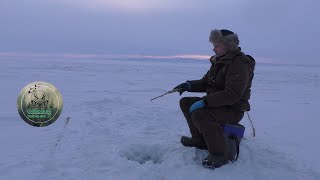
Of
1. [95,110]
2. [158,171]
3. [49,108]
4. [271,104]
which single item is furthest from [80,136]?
[271,104]

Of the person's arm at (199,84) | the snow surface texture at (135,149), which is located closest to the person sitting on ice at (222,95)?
the snow surface texture at (135,149)

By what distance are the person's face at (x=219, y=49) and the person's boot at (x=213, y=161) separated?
118 cm

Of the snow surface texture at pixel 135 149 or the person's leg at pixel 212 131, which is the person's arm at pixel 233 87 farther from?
the snow surface texture at pixel 135 149

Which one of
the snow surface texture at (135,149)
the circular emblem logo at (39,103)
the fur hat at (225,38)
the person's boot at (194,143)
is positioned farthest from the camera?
the circular emblem logo at (39,103)

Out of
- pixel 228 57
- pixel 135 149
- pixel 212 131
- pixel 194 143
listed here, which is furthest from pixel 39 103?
pixel 228 57

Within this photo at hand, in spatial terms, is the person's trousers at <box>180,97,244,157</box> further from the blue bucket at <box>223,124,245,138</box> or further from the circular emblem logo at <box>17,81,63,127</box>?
the circular emblem logo at <box>17,81,63,127</box>

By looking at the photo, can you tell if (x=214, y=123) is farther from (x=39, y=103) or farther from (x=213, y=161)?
(x=39, y=103)

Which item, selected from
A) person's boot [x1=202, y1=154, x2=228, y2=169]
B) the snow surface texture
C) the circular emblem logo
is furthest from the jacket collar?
the circular emblem logo

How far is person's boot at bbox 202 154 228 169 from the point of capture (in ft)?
12.0

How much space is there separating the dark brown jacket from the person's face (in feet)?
0.25

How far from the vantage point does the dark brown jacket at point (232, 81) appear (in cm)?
358

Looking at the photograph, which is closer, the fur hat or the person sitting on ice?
the person sitting on ice

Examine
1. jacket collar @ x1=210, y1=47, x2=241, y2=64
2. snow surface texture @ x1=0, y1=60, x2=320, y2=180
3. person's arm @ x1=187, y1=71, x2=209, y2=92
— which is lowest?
snow surface texture @ x1=0, y1=60, x2=320, y2=180

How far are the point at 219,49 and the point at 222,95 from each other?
1.93 ft
